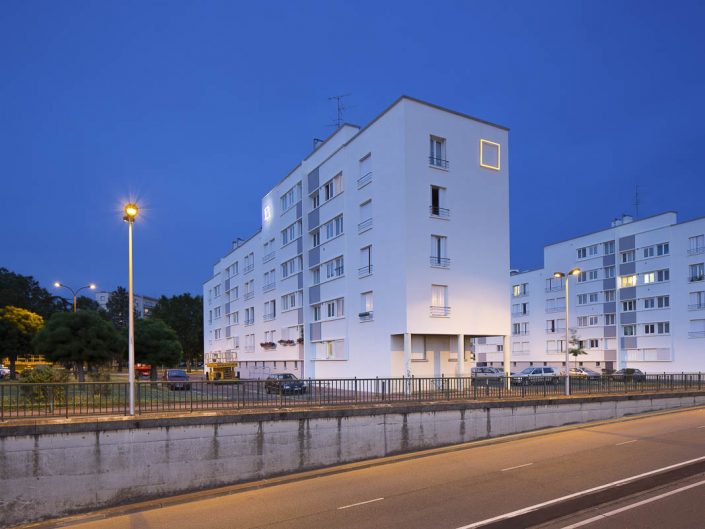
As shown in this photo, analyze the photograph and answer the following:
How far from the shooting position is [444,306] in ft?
110

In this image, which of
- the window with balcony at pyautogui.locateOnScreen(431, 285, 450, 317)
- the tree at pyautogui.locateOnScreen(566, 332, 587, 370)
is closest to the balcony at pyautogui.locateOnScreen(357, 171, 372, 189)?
the window with balcony at pyautogui.locateOnScreen(431, 285, 450, 317)

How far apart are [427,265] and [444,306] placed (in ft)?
8.44

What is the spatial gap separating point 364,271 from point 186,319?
80.1 meters

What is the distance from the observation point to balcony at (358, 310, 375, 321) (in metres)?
35.0

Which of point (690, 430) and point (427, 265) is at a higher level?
point (427, 265)

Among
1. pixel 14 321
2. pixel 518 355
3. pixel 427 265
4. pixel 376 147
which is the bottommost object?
pixel 518 355

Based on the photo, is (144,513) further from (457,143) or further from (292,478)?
(457,143)

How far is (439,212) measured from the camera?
34.2 m

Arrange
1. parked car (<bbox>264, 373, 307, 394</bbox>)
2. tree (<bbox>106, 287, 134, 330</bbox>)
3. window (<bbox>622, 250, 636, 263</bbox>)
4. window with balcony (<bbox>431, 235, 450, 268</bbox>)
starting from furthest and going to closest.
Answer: tree (<bbox>106, 287, 134, 330</bbox>) → window (<bbox>622, 250, 636, 263</bbox>) → window with balcony (<bbox>431, 235, 450, 268</bbox>) → parked car (<bbox>264, 373, 307, 394</bbox>)

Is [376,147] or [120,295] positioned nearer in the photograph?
[376,147]

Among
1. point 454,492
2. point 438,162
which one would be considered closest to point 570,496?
point 454,492

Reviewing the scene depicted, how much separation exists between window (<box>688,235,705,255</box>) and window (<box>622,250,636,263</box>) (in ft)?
22.0

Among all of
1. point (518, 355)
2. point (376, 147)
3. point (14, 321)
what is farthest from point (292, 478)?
point (518, 355)

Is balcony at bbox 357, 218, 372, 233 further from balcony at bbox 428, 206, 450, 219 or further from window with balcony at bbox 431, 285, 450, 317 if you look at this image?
window with balcony at bbox 431, 285, 450, 317
